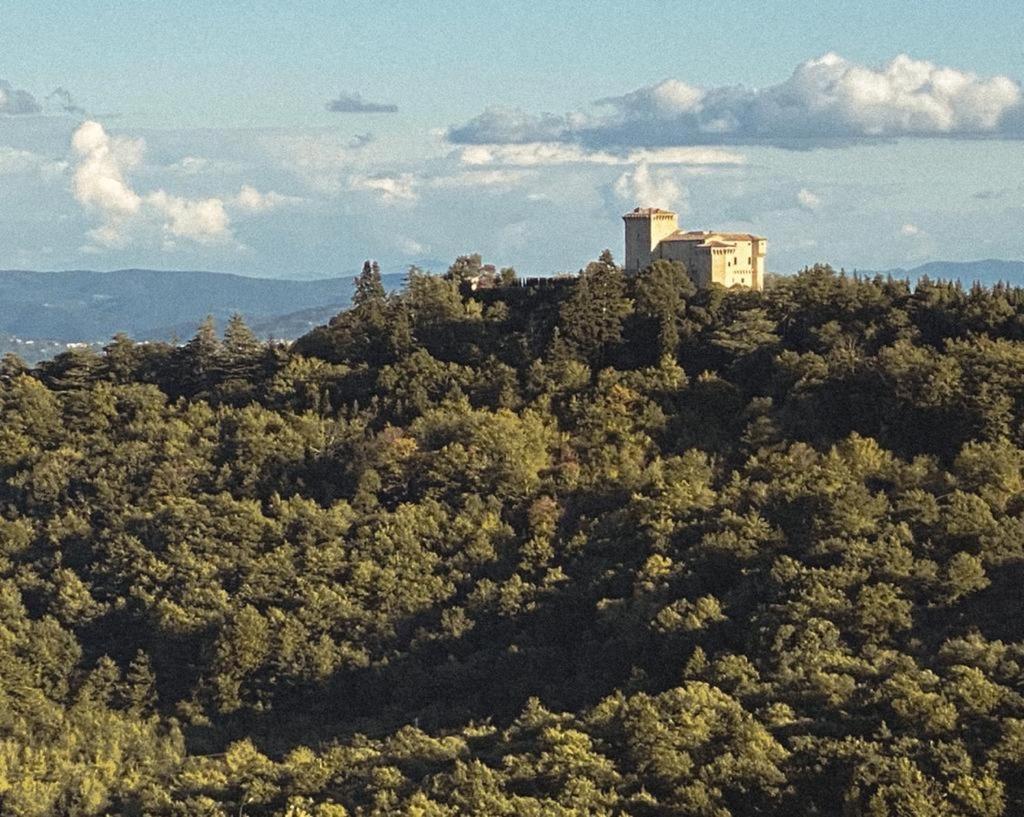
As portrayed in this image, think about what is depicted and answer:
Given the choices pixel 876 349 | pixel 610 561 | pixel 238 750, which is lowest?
pixel 238 750

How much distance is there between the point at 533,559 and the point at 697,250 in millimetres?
19480

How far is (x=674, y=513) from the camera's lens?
1858 inches

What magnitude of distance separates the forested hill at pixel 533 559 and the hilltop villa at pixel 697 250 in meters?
2.61

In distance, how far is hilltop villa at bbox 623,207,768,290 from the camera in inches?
2467

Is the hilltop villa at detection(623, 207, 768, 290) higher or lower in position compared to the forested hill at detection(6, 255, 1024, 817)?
higher

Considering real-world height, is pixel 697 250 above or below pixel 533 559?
above

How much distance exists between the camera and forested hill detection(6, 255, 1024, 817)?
1346 inches

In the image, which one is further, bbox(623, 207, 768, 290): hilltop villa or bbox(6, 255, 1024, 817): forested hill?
bbox(623, 207, 768, 290): hilltop villa

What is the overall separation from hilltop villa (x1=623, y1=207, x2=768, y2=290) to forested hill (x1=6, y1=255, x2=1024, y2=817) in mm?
2610

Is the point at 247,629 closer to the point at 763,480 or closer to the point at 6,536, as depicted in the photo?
the point at 6,536

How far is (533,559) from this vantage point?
4859 cm

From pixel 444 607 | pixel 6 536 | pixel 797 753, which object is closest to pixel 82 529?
pixel 6 536

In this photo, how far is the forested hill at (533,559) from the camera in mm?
34188

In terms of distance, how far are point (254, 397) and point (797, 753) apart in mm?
33500
